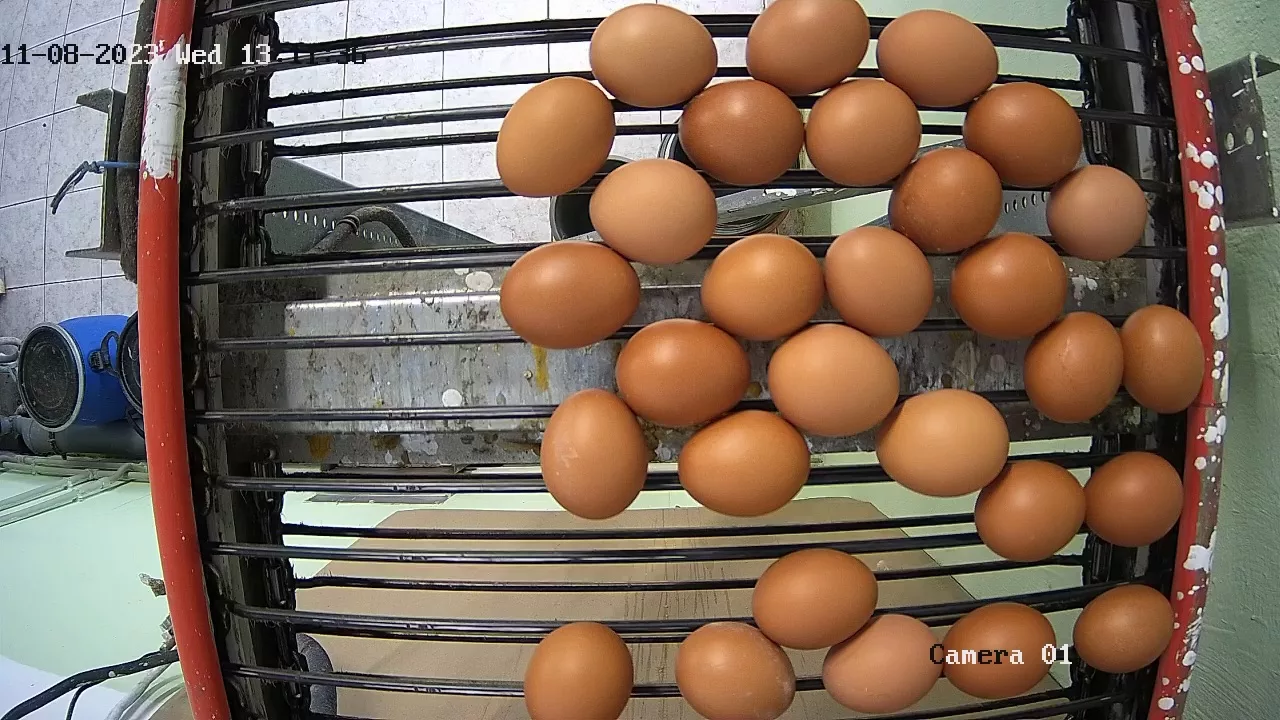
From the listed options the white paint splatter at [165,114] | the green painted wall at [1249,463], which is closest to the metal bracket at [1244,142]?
the green painted wall at [1249,463]

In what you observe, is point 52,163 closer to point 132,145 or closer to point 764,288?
point 132,145

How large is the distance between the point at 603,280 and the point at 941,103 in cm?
24

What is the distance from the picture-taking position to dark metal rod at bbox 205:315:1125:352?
420 millimetres

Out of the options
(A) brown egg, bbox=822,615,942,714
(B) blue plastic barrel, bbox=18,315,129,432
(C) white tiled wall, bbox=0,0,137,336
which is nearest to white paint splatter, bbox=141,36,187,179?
(A) brown egg, bbox=822,615,942,714

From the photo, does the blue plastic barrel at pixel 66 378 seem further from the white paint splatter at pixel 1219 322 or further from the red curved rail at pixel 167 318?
the white paint splatter at pixel 1219 322

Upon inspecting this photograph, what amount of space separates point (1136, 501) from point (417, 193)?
49 cm

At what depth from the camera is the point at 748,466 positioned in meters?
0.37

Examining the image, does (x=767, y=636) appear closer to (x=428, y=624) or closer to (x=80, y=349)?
(x=428, y=624)

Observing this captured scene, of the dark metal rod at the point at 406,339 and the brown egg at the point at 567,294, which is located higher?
the brown egg at the point at 567,294

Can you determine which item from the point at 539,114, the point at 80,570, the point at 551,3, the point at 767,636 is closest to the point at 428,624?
the point at 767,636

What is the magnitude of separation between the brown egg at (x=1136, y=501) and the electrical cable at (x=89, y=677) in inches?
39.2

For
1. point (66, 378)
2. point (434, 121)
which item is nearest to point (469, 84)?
point (434, 121)

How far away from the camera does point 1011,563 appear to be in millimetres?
476

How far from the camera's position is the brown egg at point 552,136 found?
0.38m
